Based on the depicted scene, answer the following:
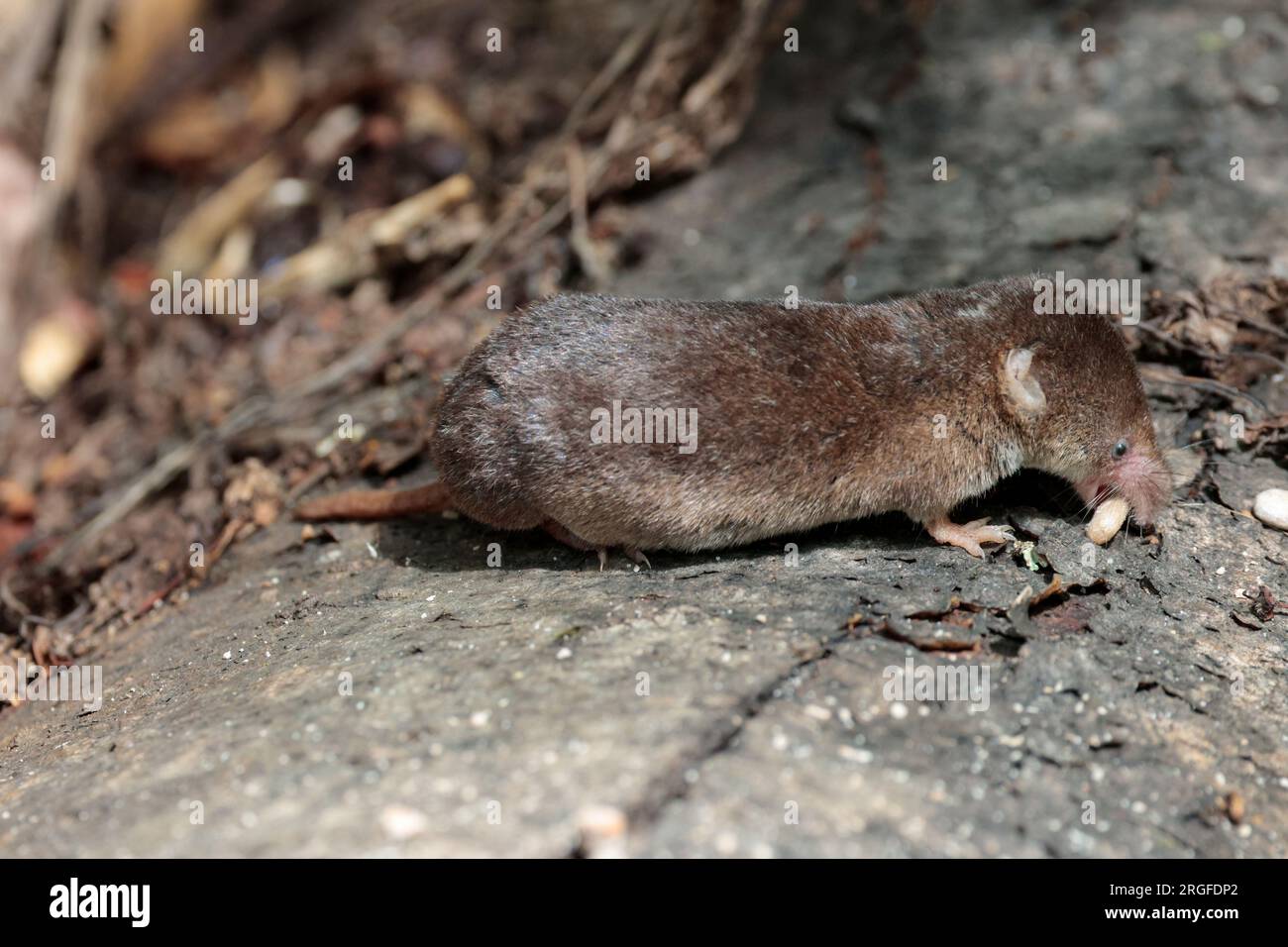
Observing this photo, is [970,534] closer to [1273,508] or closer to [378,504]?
[1273,508]

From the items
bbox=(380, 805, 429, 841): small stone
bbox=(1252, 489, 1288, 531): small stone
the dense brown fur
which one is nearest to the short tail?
the dense brown fur

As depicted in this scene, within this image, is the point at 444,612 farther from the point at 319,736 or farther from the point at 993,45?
the point at 993,45

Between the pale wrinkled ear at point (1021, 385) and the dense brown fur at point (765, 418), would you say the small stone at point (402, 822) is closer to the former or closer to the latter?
the dense brown fur at point (765, 418)

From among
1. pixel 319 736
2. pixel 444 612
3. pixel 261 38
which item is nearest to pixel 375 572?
pixel 444 612

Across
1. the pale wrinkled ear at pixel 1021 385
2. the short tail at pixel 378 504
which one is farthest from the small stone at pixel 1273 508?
the short tail at pixel 378 504
